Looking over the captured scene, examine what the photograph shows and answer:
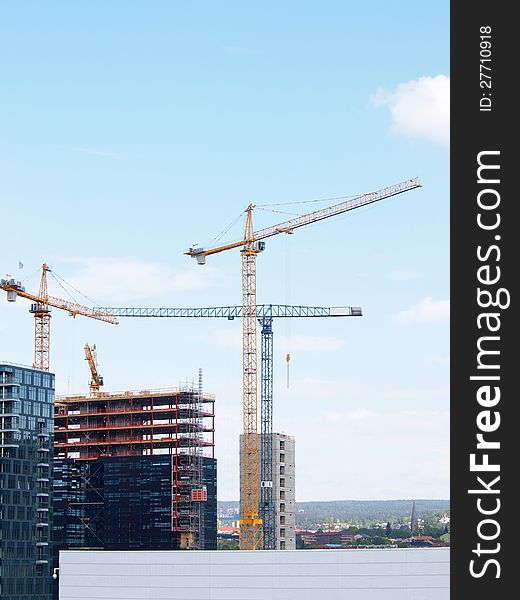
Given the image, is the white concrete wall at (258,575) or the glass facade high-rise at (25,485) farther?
the glass facade high-rise at (25,485)

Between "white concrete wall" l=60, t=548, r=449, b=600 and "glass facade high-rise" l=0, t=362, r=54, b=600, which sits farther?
"glass facade high-rise" l=0, t=362, r=54, b=600

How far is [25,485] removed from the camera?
569 ft

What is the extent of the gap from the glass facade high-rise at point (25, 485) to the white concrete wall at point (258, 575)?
7765 cm

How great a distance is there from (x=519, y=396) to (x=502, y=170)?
422cm

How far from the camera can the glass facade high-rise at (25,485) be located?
168 m

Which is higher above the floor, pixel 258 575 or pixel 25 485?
pixel 25 485

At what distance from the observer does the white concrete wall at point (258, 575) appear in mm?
84312

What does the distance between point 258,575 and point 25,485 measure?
92.6m

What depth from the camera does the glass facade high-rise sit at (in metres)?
168

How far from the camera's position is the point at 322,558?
286ft

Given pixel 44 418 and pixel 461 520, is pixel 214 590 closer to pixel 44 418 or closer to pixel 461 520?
pixel 461 520

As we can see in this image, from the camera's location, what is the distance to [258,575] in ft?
289

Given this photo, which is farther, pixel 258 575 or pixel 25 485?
pixel 25 485

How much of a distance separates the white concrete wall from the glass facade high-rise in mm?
77653
